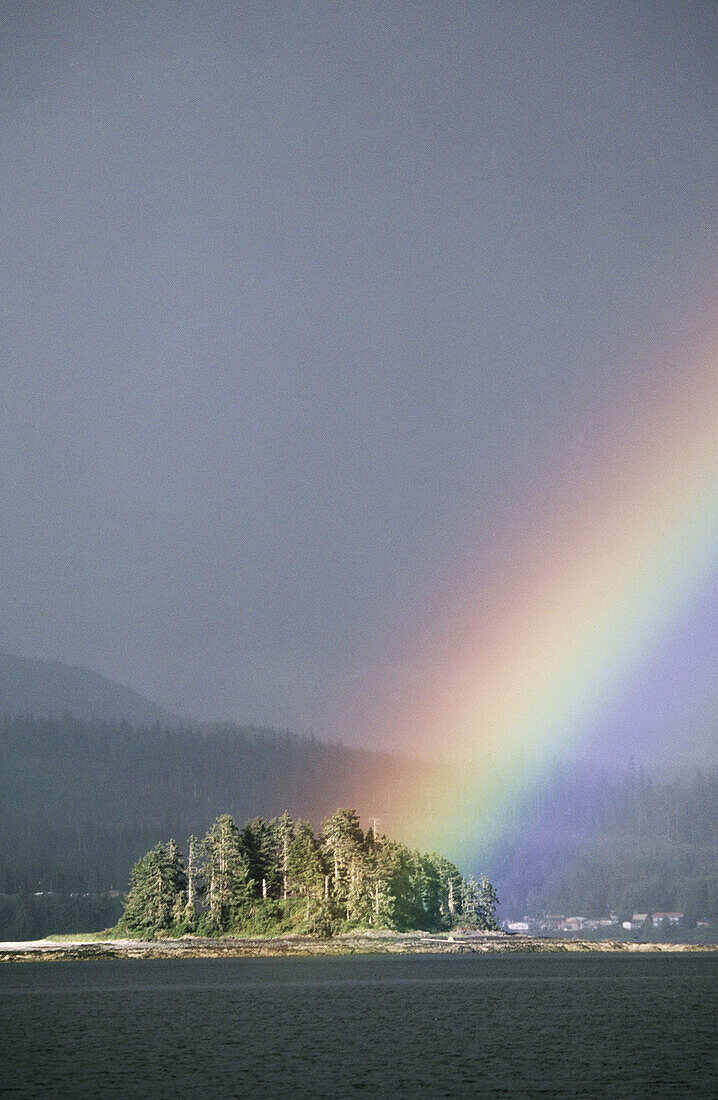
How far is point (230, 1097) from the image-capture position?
64.9 m

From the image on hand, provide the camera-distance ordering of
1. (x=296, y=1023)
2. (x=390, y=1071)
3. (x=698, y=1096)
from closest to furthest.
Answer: (x=698, y=1096) < (x=390, y=1071) < (x=296, y=1023)

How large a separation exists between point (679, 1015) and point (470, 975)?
8712cm

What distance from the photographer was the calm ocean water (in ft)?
227

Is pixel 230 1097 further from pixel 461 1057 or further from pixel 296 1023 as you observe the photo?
pixel 296 1023

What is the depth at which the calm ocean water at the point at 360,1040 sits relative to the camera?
69.2 m

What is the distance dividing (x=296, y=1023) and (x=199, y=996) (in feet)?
133

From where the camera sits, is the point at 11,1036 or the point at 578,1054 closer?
the point at 578,1054

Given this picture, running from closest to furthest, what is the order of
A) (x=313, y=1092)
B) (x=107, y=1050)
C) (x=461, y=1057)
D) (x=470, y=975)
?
(x=313, y=1092), (x=461, y=1057), (x=107, y=1050), (x=470, y=975)

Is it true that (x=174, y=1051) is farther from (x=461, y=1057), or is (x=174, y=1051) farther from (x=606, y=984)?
(x=606, y=984)

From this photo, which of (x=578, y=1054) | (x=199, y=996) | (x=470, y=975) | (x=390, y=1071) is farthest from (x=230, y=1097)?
(x=470, y=975)

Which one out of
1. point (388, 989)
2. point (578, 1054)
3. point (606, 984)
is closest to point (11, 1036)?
point (578, 1054)

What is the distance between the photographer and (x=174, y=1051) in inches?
3465

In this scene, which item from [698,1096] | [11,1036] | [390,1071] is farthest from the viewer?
[11,1036]

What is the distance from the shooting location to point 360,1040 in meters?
95.3
